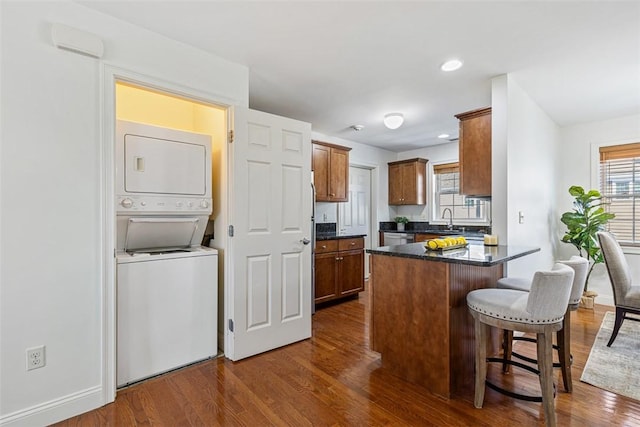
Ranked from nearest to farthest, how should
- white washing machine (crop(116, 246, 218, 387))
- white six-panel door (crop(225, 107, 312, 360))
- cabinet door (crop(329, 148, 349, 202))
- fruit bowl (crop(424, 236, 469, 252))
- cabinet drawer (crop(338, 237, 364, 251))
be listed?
1. white washing machine (crop(116, 246, 218, 387))
2. fruit bowl (crop(424, 236, 469, 252))
3. white six-panel door (crop(225, 107, 312, 360))
4. cabinet drawer (crop(338, 237, 364, 251))
5. cabinet door (crop(329, 148, 349, 202))

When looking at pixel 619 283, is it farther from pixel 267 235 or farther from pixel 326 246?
pixel 267 235

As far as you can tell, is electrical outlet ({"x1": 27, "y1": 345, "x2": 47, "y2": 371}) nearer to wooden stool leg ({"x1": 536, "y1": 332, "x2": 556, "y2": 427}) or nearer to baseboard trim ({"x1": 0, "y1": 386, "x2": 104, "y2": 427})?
baseboard trim ({"x1": 0, "y1": 386, "x2": 104, "y2": 427})

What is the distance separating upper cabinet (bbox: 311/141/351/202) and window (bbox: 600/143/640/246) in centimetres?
336

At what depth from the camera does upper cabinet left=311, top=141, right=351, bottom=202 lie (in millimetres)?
4273

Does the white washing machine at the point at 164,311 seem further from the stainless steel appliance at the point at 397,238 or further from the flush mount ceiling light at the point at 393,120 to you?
the stainless steel appliance at the point at 397,238

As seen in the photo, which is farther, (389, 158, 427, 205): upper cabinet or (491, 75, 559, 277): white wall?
(389, 158, 427, 205): upper cabinet

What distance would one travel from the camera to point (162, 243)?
8.56 ft

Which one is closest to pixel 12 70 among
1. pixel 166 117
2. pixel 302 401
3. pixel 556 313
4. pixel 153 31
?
pixel 153 31

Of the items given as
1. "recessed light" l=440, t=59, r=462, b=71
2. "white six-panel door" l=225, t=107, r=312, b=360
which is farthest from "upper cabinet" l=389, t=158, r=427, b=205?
"white six-panel door" l=225, t=107, r=312, b=360

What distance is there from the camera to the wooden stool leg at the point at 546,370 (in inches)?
65.0

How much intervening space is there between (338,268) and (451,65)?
257 centimetres

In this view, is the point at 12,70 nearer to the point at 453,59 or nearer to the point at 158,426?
the point at 158,426

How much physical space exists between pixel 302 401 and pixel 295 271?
44.5 inches

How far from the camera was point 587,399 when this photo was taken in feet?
6.44
